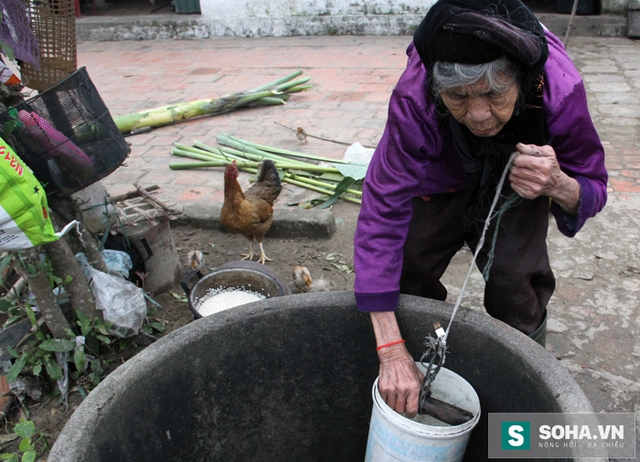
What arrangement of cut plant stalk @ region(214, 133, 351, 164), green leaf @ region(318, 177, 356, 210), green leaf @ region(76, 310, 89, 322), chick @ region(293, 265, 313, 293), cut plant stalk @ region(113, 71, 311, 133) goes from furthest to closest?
cut plant stalk @ region(113, 71, 311, 133), cut plant stalk @ region(214, 133, 351, 164), green leaf @ region(318, 177, 356, 210), chick @ region(293, 265, 313, 293), green leaf @ region(76, 310, 89, 322)

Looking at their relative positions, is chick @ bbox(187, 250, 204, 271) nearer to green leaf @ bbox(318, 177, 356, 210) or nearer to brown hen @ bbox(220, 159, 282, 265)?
brown hen @ bbox(220, 159, 282, 265)

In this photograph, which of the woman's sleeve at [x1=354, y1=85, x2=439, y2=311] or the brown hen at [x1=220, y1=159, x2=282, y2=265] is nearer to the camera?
the woman's sleeve at [x1=354, y1=85, x2=439, y2=311]

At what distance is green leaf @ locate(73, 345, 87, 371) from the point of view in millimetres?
2469

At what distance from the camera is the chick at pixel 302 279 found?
3.28m

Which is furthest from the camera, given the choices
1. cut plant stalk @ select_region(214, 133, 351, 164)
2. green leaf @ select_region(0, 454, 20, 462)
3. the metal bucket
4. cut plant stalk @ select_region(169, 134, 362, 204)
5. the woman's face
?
cut plant stalk @ select_region(214, 133, 351, 164)

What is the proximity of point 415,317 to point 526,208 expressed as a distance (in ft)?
1.81

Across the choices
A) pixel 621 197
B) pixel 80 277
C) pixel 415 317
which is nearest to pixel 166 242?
pixel 80 277

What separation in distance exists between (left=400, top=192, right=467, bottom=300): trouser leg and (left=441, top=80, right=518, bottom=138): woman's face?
507 mm

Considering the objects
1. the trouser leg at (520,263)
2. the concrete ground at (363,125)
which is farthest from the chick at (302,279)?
the trouser leg at (520,263)

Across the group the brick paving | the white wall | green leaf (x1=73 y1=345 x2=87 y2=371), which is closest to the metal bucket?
green leaf (x1=73 y1=345 x2=87 y2=371)

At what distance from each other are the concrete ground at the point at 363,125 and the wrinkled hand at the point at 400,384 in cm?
122

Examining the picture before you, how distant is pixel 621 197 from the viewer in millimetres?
3990

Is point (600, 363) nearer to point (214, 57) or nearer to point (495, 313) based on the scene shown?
point (495, 313)

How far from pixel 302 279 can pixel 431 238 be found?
1.31 metres
